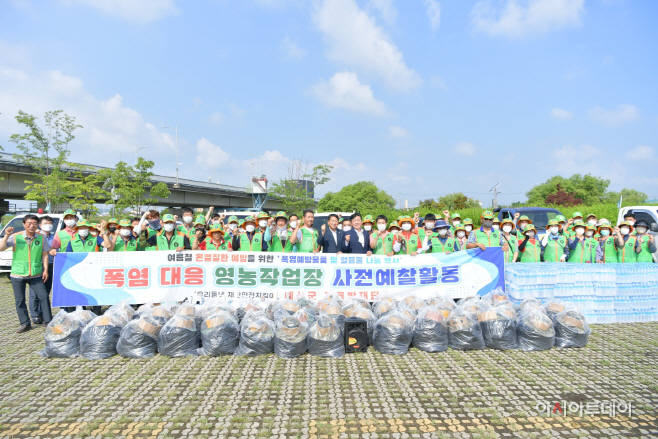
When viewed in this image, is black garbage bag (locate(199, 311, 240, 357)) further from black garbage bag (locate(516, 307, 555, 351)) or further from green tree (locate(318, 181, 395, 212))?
green tree (locate(318, 181, 395, 212))

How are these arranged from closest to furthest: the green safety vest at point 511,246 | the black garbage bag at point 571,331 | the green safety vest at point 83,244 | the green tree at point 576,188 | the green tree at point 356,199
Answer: the black garbage bag at point 571,331 < the green safety vest at point 83,244 < the green safety vest at point 511,246 < the green tree at point 356,199 < the green tree at point 576,188

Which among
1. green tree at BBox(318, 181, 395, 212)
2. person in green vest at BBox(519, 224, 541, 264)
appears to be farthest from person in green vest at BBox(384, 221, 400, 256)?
green tree at BBox(318, 181, 395, 212)

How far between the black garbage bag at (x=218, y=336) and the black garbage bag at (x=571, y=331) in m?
4.15

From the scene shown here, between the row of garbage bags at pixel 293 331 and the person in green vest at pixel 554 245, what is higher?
the person in green vest at pixel 554 245

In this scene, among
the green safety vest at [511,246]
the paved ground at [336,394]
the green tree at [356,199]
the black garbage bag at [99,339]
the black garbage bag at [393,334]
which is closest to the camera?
the paved ground at [336,394]

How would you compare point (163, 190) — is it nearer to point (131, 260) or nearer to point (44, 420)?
point (131, 260)

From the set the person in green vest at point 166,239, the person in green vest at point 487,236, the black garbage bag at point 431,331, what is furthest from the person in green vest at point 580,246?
the person in green vest at point 166,239

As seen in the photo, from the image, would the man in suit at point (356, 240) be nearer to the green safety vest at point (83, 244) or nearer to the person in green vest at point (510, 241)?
the person in green vest at point (510, 241)

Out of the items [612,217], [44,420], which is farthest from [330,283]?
[612,217]

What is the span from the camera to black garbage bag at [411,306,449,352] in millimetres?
4754

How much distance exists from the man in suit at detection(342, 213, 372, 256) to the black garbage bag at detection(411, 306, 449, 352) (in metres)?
1.88

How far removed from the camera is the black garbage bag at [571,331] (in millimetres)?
4863

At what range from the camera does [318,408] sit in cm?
343

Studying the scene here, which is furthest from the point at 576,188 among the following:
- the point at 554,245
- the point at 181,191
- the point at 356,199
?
the point at 554,245
